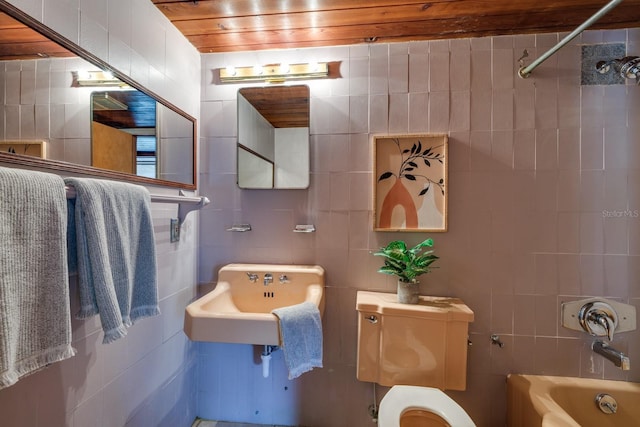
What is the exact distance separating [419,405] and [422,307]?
387mm

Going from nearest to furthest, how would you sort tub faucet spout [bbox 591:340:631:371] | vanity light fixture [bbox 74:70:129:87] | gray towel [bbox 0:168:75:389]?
1. gray towel [bbox 0:168:75:389]
2. vanity light fixture [bbox 74:70:129:87]
3. tub faucet spout [bbox 591:340:631:371]

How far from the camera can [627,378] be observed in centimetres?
131

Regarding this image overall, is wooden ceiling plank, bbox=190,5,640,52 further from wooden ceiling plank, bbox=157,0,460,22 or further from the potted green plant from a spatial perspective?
the potted green plant

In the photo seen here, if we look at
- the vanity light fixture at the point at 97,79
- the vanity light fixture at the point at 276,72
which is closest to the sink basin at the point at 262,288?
the vanity light fixture at the point at 97,79

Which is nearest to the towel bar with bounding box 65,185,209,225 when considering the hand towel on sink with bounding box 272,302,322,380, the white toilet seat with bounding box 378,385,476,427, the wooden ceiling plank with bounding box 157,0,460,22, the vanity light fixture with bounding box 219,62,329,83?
the hand towel on sink with bounding box 272,302,322,380

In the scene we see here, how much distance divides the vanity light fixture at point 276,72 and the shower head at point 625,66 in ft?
4.57

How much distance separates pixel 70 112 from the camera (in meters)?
Answer: 0.82

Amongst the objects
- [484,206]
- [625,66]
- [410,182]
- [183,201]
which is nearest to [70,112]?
[183,201]

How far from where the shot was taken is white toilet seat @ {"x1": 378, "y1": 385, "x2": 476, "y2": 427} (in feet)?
3.29

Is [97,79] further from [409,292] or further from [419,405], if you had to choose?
[419,405]

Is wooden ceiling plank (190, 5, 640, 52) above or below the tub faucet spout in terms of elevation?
above

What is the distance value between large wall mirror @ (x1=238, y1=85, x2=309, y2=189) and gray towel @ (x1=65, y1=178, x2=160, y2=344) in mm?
653

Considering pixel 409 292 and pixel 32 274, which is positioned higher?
pixel 32 274

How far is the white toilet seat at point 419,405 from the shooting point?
39.5 inches
